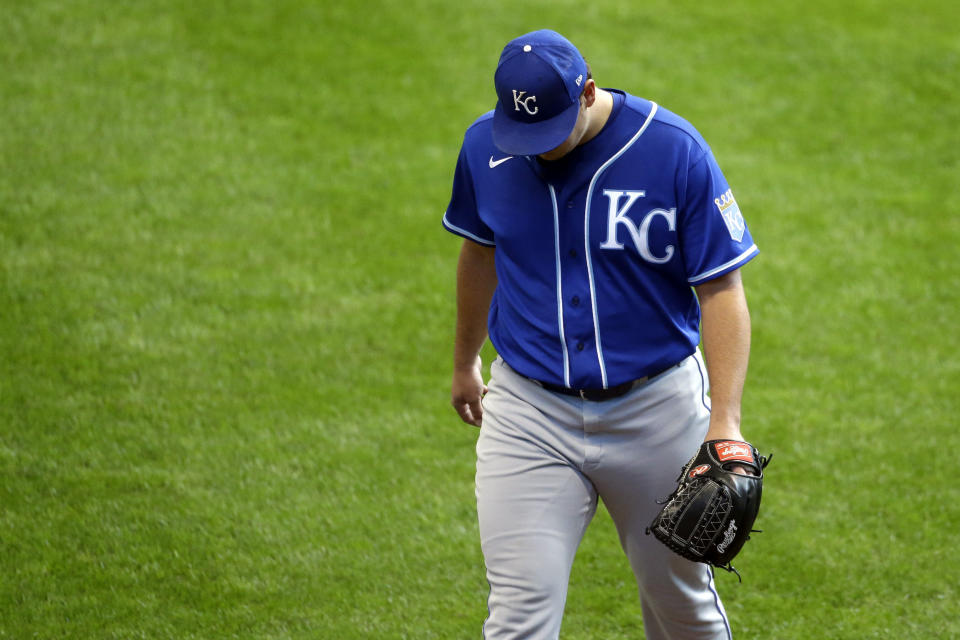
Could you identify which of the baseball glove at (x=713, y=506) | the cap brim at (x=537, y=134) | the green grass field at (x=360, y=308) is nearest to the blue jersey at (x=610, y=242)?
the cap brim at (x=537, y=134)

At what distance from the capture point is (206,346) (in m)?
6.41

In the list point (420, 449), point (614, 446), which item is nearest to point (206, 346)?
point (420, 449)

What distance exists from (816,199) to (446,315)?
285 centimetres

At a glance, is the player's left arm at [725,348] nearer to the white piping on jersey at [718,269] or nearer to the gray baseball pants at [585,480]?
the white piping on jersey at [718,269]

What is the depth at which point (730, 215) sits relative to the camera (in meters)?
3.21

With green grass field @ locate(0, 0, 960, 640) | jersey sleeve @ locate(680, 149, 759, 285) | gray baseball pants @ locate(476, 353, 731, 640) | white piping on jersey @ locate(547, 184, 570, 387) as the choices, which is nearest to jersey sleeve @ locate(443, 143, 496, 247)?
white piping on jersey @ locate(547, 184, 570, 387)

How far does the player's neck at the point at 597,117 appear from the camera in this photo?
128 inches

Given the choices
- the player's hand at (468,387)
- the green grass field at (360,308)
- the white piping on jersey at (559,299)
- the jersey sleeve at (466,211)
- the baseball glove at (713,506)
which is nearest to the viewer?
the baseball glove at (713,506)

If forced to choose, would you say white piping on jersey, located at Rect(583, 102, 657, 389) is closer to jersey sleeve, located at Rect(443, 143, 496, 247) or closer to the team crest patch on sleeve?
the team crest patch on sleeve

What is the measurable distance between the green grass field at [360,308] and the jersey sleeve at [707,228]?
178cm

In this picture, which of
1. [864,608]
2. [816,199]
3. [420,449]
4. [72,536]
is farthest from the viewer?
[816,199]

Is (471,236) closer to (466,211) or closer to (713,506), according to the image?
(466,211)

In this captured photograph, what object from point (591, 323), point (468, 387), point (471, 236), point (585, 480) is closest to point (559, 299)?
point (591, 323)

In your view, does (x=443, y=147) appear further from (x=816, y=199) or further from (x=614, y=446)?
(x=614, y=446)
